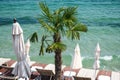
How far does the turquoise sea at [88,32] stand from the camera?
63.9ft

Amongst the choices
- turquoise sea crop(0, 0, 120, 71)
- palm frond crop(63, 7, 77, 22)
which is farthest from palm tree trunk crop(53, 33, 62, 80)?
turquoise sea crop(0, 0, 120, 71)

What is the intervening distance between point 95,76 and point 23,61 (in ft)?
11.1

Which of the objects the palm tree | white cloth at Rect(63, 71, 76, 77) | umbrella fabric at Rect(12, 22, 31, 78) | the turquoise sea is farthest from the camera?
the turquoise sea

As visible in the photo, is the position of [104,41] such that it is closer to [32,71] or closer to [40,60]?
[40,60]

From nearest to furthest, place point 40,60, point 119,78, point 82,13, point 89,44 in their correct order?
point 119,78 → point 40,60 → point 89,44 → point 82,13

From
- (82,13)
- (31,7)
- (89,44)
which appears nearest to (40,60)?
(89,44)

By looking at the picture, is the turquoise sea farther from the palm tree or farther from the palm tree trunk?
the palm tree

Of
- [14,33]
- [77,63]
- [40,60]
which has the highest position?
[14,33]

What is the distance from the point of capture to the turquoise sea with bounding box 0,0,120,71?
19.5m

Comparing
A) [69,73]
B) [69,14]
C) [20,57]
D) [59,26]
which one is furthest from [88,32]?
Answer: [59,26]

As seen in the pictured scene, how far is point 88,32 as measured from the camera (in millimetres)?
27594

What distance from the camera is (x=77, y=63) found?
537 inches

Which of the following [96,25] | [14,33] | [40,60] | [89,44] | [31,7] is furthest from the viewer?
[31,7]

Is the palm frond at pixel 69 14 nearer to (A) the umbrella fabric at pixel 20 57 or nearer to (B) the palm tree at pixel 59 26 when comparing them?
(B) the palm tree at pixel 59 26
